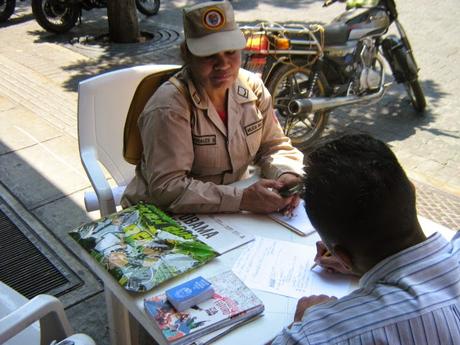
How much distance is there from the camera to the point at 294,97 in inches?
168

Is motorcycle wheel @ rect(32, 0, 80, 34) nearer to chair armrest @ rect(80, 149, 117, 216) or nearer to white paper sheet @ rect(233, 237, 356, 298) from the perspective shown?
chair armrest @ rect(80, 149, 117, 216)

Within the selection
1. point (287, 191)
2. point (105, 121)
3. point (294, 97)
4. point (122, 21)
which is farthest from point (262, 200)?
point (122, 21)

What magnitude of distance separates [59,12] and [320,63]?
4983mm

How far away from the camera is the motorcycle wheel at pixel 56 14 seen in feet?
23.9

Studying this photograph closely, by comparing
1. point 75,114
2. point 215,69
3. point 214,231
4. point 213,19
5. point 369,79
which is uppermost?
point 213,19

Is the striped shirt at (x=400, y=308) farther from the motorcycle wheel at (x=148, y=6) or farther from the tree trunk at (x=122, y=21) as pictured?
the motorcycle wheel at (x=148, y=6)

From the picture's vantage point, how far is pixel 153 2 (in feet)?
27.8

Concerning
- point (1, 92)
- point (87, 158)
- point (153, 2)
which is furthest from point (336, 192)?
point (153, 2)

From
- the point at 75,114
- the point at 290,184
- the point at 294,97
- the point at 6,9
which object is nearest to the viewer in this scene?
the point at 290,184

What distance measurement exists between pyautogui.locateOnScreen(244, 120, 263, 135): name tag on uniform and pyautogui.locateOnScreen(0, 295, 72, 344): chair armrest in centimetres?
105

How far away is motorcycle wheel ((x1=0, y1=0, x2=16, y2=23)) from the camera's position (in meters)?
7.89

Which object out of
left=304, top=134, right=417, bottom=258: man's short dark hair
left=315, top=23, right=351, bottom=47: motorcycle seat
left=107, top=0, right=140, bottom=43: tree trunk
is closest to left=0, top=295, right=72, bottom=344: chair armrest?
left=304, top=134, right=417, bottom=258: man's short dark hair

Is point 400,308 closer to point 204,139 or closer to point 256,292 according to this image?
point 256,292

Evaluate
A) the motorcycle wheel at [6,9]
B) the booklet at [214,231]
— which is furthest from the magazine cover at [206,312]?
the motorcycle wheel at [6,9]
